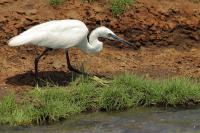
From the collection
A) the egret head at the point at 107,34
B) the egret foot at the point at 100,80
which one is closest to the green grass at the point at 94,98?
the egret foot at the point at 100,80

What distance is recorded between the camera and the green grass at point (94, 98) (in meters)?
9.16

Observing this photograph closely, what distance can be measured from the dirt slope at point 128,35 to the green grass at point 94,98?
3.66 feet

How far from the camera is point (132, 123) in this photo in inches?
365

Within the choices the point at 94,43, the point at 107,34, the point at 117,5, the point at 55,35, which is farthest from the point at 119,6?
the point at 55,35

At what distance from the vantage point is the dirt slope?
11.3m

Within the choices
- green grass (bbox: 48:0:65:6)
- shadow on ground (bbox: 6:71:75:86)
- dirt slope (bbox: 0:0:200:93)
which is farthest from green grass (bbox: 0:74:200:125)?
green grass (bbox: 48:0:65:6)

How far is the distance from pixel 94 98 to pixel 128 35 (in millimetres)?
2638

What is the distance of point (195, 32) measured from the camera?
12172 mm

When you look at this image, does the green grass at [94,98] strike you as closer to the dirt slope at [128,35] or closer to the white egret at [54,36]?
the white egret at [54,36]

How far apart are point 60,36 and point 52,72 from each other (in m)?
0.96

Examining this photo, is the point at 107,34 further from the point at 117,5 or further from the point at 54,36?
the point at 117,5

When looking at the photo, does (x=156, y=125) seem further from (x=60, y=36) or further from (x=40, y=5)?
(x=40, y=5)

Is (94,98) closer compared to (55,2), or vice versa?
(94,98)

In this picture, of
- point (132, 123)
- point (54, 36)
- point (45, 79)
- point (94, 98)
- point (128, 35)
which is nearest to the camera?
point (132, 123)
